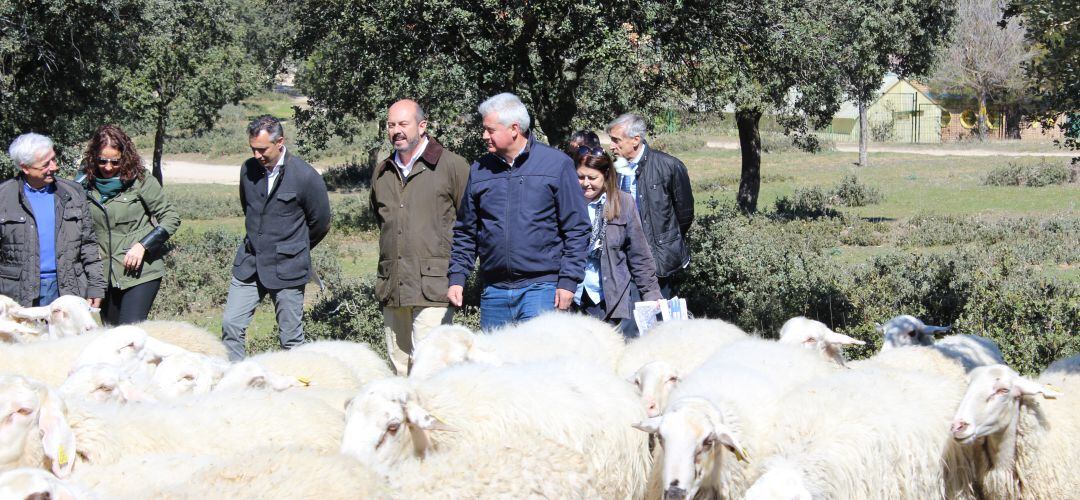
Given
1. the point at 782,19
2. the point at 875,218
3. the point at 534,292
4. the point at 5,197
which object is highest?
the point at 782,19

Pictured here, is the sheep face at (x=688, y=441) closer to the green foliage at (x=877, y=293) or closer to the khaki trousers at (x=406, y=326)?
the khaki trousers at (x=406, y=326)

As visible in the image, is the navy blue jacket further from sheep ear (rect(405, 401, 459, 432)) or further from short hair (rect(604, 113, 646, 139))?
sheep ear (rect(405, 401, 459, 432))

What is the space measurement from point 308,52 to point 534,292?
32.1ft

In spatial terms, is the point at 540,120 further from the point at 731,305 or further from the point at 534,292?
the point at 534,292

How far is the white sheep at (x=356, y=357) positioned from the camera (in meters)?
6.88

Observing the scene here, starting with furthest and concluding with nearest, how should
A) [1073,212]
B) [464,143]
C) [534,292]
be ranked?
[1073,212] < [464,143] < [534,292]

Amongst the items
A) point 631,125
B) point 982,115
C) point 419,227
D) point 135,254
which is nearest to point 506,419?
point 419,227

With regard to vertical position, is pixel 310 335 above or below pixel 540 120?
below

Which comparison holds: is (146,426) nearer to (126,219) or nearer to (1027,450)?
(126,219)

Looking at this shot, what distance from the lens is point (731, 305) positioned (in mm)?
10250

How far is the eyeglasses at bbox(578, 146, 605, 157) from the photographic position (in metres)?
6.60

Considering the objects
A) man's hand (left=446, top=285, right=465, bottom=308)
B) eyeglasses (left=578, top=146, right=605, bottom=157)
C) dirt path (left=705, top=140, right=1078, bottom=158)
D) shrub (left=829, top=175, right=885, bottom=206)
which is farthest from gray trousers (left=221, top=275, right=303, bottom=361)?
dirt path (left=705, top=140, right=1078, bottom=158)

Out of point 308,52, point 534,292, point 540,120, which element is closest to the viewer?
point 534,292

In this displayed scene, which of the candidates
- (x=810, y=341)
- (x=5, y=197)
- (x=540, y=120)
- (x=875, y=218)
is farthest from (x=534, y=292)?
(x=875, y=218)
